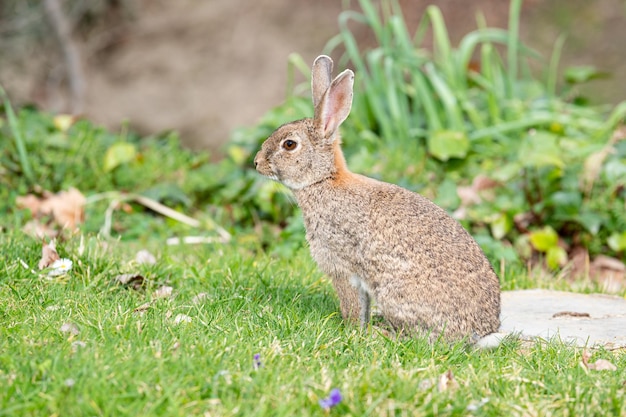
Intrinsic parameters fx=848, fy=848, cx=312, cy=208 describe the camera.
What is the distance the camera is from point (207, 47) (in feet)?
37.4

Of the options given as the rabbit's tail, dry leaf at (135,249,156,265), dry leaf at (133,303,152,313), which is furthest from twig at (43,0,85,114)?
the rabbit's tail

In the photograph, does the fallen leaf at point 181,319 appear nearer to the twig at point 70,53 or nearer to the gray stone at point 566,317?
the gray stone at point 566,317

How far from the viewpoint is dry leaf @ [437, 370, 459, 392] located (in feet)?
11.8

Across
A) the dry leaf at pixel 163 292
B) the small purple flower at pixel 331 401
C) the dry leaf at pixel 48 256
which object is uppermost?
the dry leaf at pixel 48 256

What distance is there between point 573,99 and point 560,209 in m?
2.59

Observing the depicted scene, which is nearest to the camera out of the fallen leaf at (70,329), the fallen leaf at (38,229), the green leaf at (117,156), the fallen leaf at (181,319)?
the fallen leaf at (70,329)

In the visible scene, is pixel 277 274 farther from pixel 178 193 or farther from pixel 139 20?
pixel 139 20

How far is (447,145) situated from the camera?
769cm

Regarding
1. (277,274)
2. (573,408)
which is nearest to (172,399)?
(573,408)

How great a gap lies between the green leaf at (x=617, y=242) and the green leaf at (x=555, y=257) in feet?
1.30

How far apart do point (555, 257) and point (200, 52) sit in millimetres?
6323

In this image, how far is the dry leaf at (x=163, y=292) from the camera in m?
4.82

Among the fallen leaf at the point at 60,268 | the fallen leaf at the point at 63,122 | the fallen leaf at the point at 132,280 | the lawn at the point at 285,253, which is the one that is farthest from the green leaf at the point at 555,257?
the fallen leaf at the point at 63,122

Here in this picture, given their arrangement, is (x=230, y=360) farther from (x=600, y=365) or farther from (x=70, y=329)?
(x=600, y=365)
